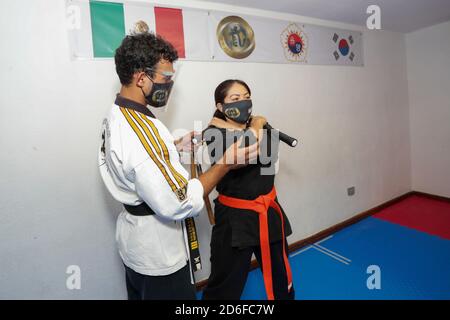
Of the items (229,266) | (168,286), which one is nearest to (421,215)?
(229,266)

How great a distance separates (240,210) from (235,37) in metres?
1.38

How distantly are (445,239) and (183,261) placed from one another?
2.68 metres

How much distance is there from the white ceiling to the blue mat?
214 cm

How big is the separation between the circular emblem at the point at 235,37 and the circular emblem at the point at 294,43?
0.36 meters

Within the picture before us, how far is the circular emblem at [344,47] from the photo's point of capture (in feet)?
9.04

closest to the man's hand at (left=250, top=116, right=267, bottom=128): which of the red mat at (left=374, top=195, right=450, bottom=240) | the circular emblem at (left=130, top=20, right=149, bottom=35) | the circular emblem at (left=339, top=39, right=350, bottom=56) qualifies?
the circular emblem at (left=130, top=20, right=149, bottom=35)

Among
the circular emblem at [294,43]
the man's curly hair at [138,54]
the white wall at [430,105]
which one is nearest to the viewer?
the man's curly hair at [138,54]

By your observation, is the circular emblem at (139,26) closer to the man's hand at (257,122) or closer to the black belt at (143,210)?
the man's hand at (257,122)

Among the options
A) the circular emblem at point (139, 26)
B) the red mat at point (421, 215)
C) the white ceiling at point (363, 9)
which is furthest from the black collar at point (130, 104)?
the red mat at point (421, 215)

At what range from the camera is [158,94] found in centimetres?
108

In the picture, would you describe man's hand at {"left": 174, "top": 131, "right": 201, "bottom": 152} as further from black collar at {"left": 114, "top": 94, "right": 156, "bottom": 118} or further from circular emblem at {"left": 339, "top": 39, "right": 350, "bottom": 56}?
circular emblem at {"left": 339, "top": 39, "right": 350, "bottom": 56}

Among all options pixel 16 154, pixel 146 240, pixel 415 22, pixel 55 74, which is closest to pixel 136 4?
pixel 55 74

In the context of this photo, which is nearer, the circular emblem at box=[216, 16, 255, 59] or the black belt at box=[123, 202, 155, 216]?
the black belt at box=[123, 202, 155, 216]

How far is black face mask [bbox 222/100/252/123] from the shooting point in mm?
1404
